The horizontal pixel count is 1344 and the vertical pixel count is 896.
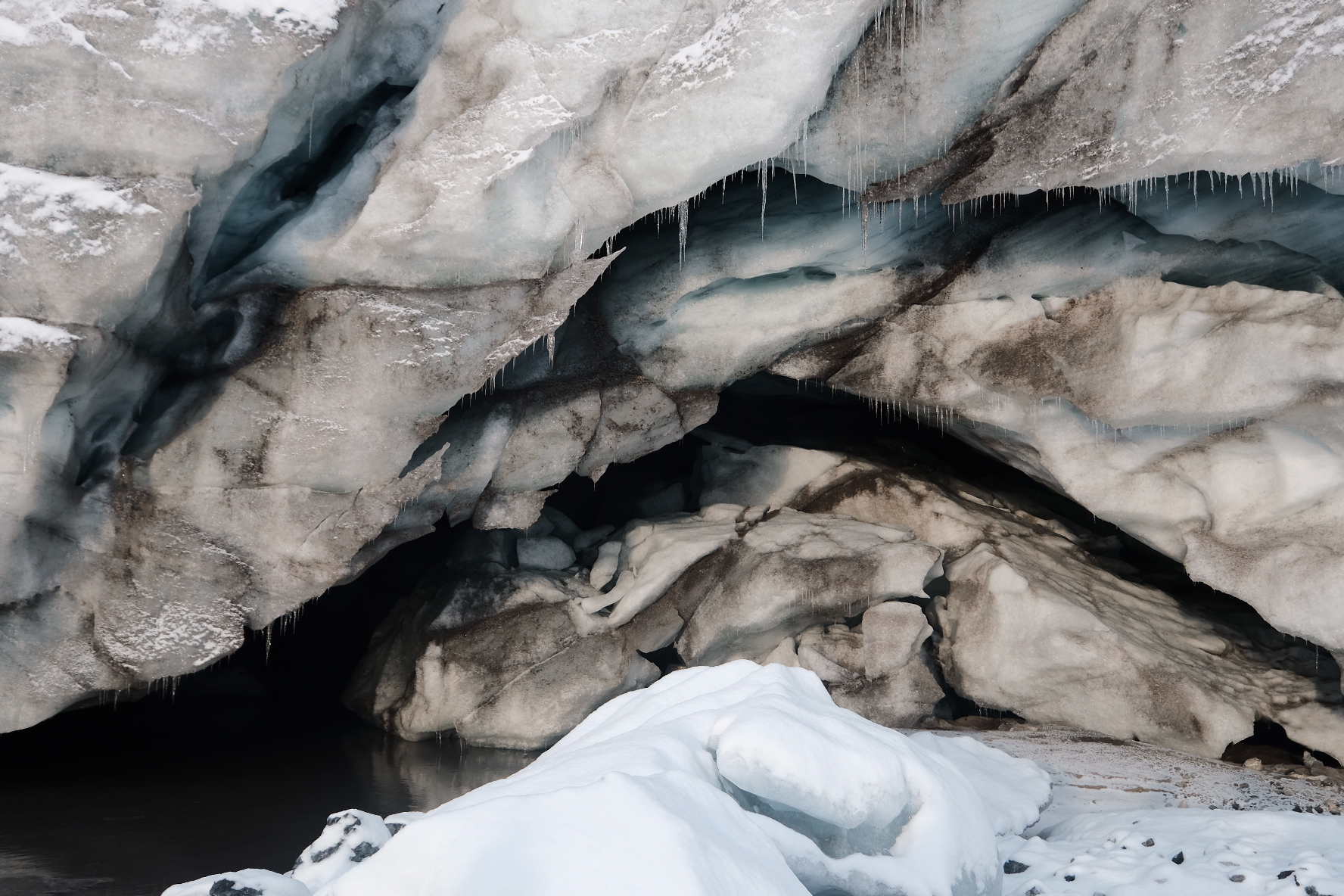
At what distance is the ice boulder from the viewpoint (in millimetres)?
3303

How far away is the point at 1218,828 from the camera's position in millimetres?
6664

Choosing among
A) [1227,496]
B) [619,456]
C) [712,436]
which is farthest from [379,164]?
[1227,496]

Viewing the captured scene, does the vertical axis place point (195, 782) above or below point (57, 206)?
below

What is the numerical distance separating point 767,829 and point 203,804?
6.28 m

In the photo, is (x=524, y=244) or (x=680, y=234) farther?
(x=680, y=234)

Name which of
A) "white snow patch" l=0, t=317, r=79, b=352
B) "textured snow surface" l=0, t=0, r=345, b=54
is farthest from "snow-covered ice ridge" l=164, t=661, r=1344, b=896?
"textured snow surface" l=0, t=0, r=345, b=54

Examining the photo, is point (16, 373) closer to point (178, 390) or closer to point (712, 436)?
point (178, 390)

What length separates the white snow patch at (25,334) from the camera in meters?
7.01

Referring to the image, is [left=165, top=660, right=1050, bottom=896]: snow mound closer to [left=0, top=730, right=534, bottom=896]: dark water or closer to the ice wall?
[left=0, top=730, right=534, bottom=896]: dark water

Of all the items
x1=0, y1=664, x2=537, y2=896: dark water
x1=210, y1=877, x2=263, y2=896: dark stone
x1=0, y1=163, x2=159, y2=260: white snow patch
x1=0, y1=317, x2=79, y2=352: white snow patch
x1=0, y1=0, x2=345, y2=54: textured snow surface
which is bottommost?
x1=0, y1=664, x2=537, y2=896: dark water

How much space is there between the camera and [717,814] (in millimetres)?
3967

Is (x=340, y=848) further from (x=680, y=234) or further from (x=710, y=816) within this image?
(x=680, y=234)

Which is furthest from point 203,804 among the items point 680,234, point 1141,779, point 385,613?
point 1141,779

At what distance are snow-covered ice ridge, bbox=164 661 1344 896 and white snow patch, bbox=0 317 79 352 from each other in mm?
4207
